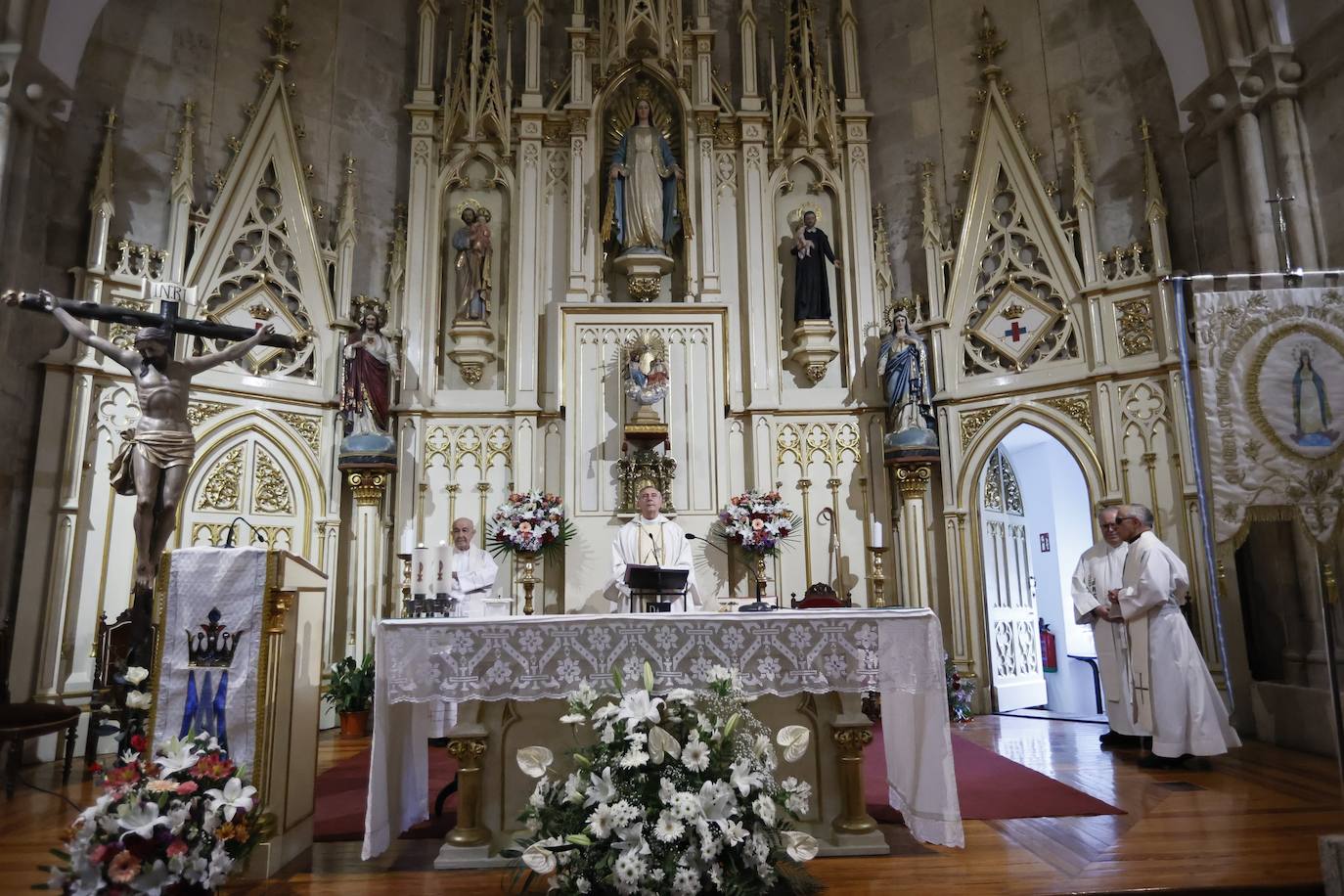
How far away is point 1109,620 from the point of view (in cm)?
744

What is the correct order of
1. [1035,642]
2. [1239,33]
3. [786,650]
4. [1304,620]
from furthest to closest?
[1035,642], [1239,33], [1304,620], [786,650]

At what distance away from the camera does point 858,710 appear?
4668 mm

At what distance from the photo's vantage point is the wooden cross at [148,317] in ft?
16.6

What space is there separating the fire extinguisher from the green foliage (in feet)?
28.1

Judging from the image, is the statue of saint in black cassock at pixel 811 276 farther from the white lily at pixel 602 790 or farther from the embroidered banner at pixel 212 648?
the white lily at pixel 602 790

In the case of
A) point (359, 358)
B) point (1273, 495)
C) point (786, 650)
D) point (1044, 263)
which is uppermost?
point (1044, 263)

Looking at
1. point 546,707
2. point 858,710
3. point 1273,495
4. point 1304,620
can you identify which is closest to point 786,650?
point 858,710

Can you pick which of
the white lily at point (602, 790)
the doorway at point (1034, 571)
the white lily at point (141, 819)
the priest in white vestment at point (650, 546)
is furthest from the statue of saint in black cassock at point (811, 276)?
the white lily at point (141, 819)

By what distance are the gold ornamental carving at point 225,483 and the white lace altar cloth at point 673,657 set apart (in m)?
5.62

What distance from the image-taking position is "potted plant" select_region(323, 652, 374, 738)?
28.5ft

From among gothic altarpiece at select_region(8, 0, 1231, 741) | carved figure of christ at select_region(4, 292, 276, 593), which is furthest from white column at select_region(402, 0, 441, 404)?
carved figure of christ at select_region(4, 292, 276, 593)

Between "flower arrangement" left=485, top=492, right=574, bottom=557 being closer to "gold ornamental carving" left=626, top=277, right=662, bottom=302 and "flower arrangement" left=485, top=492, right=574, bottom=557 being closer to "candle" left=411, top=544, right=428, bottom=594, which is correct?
"gold ornamental carving" left=626, top=277, right=662, bottom=302

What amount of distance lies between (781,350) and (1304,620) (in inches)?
226

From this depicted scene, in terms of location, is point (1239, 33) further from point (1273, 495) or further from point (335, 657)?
point (335, 657)
